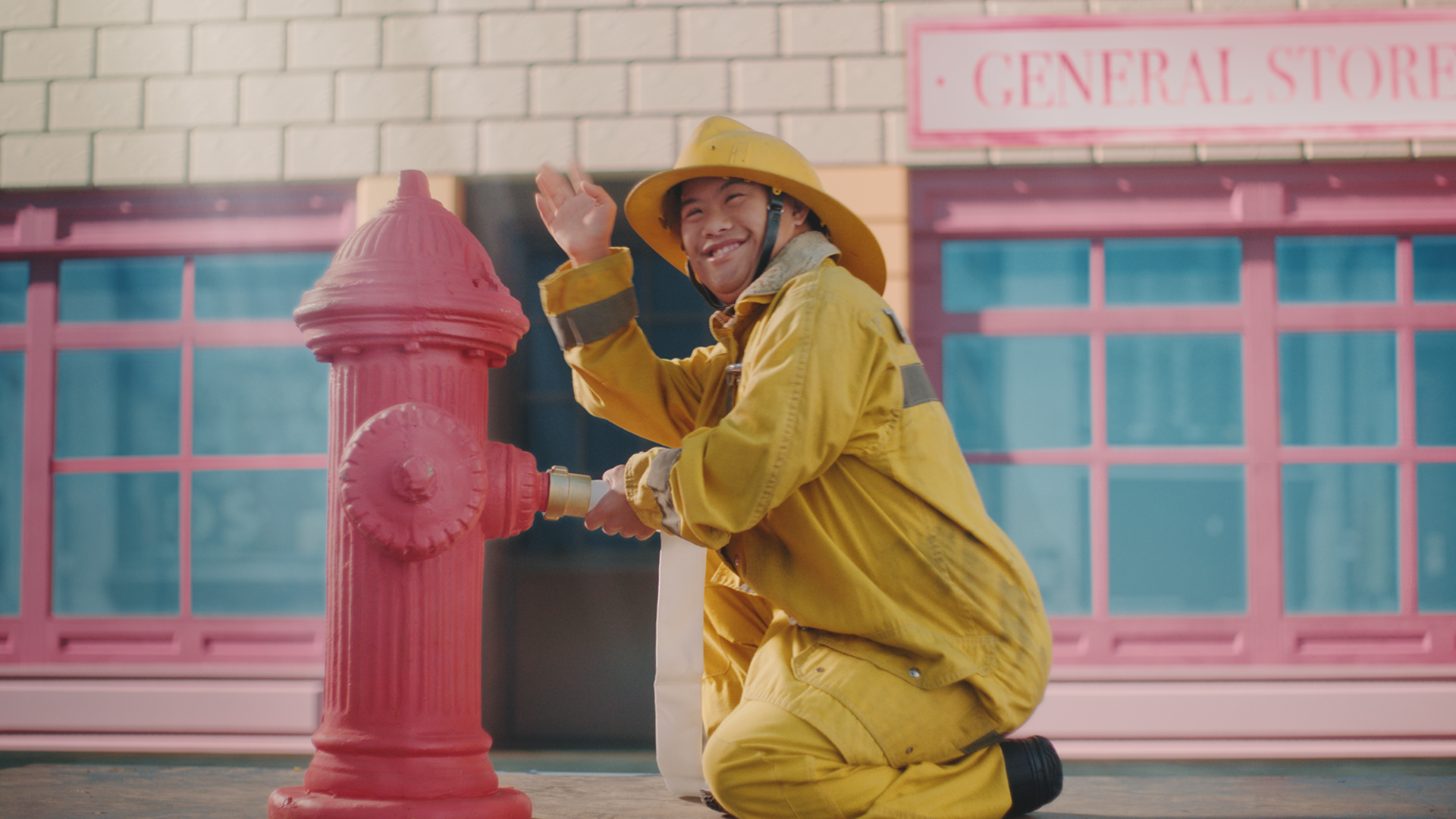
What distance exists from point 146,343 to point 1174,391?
4.12m

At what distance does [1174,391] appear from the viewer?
13.8 feet

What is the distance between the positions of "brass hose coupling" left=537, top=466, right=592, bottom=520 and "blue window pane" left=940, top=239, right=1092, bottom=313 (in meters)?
2.64

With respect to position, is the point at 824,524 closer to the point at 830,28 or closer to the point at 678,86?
the point at 678,86

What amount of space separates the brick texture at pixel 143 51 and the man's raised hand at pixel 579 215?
293 centimetres

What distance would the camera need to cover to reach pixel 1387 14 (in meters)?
4.07

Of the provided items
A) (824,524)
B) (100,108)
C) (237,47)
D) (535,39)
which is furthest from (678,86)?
(824,524)

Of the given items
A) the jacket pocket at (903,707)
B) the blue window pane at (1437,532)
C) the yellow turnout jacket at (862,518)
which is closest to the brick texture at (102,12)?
the yellow turnout jacket at (862,518)

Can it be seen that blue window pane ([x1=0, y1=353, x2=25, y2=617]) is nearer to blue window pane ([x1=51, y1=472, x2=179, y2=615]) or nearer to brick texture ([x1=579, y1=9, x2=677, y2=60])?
blue window pane ([x1=51, y1=472, x2=179, y2=615])

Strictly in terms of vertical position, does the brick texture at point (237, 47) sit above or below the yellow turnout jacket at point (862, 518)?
above

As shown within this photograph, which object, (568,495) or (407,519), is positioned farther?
(568,495)

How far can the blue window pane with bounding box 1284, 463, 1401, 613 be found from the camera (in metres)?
4.16

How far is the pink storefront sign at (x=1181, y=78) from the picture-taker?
4062 mm

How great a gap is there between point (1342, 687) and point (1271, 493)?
0.74 m

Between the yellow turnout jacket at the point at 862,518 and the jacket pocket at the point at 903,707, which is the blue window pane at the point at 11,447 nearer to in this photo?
the yellow turnout jacket at the point at 862,518
